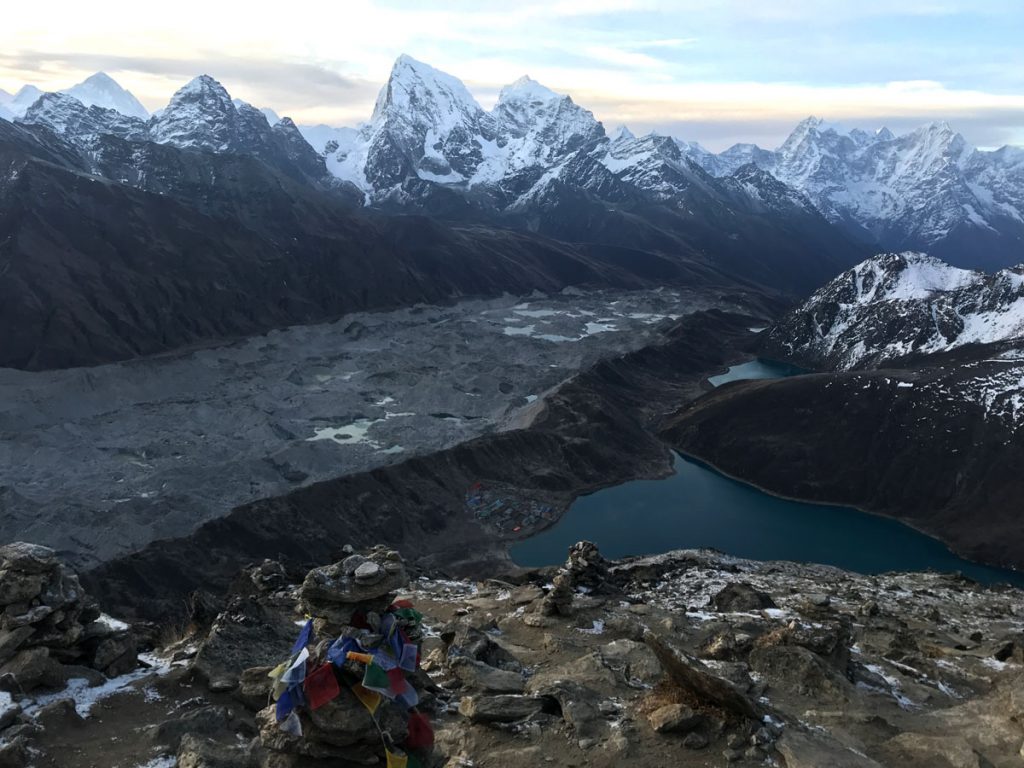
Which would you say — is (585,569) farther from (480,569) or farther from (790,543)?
(790,543)

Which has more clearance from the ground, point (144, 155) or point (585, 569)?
point (144, 155)

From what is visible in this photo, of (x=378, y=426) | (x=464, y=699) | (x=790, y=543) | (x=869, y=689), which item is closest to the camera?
(x=464, y=699)

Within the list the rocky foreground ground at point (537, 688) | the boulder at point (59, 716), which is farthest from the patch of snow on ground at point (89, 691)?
the boulder at point (59, 716)

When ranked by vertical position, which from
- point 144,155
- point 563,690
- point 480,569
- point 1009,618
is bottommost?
point 480,569

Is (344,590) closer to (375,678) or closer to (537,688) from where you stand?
(375,678)

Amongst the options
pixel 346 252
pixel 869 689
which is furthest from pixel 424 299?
pixel 869 689

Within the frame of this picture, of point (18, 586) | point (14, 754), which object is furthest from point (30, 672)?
point (14, 754)
